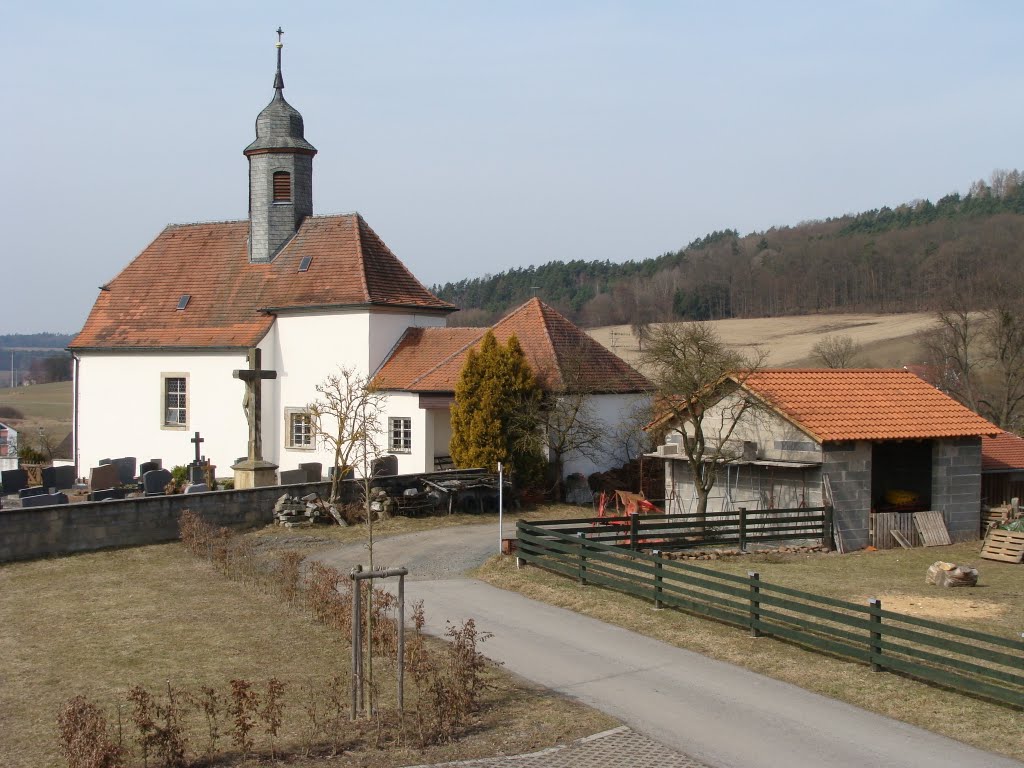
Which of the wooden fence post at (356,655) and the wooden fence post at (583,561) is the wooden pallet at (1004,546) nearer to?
the wooden fence post at (583,561)

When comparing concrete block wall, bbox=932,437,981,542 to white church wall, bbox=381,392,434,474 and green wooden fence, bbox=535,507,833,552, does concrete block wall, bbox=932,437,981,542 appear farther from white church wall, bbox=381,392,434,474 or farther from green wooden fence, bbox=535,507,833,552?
white church wall, bbox=381,392,434,474

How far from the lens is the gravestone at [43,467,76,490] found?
30.8m

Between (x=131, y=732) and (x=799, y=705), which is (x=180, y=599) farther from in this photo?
(x=799, y=705)

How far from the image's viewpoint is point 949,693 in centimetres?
1162

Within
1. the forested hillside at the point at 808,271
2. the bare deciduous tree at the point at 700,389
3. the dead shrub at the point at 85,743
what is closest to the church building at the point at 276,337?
the bare deciduous tree at the point at 700,389

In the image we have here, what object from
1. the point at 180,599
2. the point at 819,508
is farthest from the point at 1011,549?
the point at 180,599

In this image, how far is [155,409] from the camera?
35625 mm

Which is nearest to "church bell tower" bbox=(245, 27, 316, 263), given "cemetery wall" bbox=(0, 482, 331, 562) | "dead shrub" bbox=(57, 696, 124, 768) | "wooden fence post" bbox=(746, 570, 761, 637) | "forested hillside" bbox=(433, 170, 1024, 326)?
"cemetery wall" bbox=(0, 482, 331, 562)

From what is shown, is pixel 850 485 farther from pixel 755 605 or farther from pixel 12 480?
pixel 12 480

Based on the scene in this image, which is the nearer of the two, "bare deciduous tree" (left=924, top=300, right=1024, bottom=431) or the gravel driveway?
the gravel driveway

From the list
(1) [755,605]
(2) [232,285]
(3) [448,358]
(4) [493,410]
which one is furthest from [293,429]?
(1) [755,605]

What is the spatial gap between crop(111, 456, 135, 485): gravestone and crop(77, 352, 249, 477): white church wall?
1.83 m

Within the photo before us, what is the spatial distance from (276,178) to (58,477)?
11871 mm

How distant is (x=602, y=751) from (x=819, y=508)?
45.7ft
